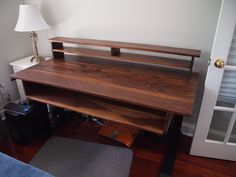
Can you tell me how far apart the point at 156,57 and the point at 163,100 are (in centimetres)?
62

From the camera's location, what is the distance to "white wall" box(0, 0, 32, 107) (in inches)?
77.7

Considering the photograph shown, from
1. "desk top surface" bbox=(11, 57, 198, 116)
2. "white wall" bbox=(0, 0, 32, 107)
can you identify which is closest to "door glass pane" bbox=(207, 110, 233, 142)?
"desk top surface" bbox=(11, 57, 198, 116)

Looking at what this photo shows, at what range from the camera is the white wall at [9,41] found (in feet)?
6.48

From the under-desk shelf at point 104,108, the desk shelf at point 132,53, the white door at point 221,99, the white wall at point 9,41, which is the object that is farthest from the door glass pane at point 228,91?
the white wall at point 9,41

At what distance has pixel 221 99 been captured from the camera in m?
1.51

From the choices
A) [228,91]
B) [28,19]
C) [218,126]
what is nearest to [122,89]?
[228,91]

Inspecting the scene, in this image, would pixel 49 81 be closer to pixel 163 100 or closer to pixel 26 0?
pixel 163 100

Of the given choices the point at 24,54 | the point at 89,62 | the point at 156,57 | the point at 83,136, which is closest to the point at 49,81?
the point at 89,62

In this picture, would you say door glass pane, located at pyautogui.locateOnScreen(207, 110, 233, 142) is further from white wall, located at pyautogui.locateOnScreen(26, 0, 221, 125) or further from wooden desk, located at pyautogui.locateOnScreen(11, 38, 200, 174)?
wooden desk, located at pyautogui.locateOnScreen(11, 38, 200, 174)

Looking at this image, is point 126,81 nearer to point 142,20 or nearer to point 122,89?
point 122,89

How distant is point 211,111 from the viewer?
1.52 m

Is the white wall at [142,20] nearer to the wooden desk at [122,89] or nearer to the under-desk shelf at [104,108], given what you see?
the wooden desk at [122,89]

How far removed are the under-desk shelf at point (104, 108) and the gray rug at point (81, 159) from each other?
0.22m

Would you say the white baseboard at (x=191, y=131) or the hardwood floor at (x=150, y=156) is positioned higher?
the white baseboard at (x=191, y=131)
